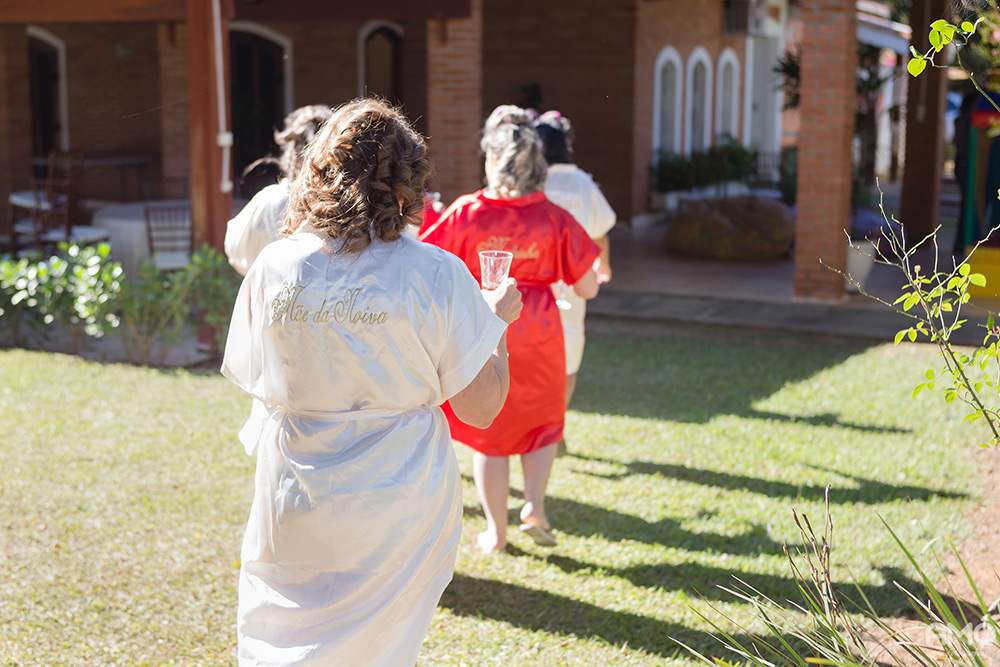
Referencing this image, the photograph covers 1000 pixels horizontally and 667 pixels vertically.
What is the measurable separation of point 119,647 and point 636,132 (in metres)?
12.6

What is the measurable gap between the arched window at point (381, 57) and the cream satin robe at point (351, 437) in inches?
541

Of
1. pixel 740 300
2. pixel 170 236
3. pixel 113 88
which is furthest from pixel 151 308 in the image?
pixel 113 88

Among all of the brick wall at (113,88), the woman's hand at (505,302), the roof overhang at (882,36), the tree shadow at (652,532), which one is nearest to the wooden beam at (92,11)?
the tree shadow at (652,532)

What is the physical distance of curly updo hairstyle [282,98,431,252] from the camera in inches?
88.4

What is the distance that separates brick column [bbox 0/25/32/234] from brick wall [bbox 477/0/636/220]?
5.77 m

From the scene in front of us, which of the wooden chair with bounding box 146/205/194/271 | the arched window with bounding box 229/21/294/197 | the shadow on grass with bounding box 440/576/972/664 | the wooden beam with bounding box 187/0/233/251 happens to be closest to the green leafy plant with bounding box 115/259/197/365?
the wooden beam with bounding box 187/0/233/251

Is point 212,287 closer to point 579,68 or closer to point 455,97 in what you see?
point 455,97

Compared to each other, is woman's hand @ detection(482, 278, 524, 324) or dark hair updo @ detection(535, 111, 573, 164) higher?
dark hair updo @ detection(535, 111, 573, 164)

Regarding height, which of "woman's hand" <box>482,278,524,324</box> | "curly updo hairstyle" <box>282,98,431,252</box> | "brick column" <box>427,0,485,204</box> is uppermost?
"brick column" <box>427,0,485,204</box>

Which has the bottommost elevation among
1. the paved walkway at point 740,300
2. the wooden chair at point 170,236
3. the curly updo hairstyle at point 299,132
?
the paved walkway at point 740,300

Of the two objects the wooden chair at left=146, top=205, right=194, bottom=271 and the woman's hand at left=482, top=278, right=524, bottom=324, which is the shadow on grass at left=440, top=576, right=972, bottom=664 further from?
the wooden chair at left=146, top=205, right=194, bottom=271

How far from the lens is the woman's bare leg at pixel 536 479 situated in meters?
4.33

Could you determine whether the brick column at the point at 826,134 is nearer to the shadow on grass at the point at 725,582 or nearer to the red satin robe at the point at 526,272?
the shadow on grass at the point at 725,582

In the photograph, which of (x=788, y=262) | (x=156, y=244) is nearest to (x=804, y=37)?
(x=788, y=262)
